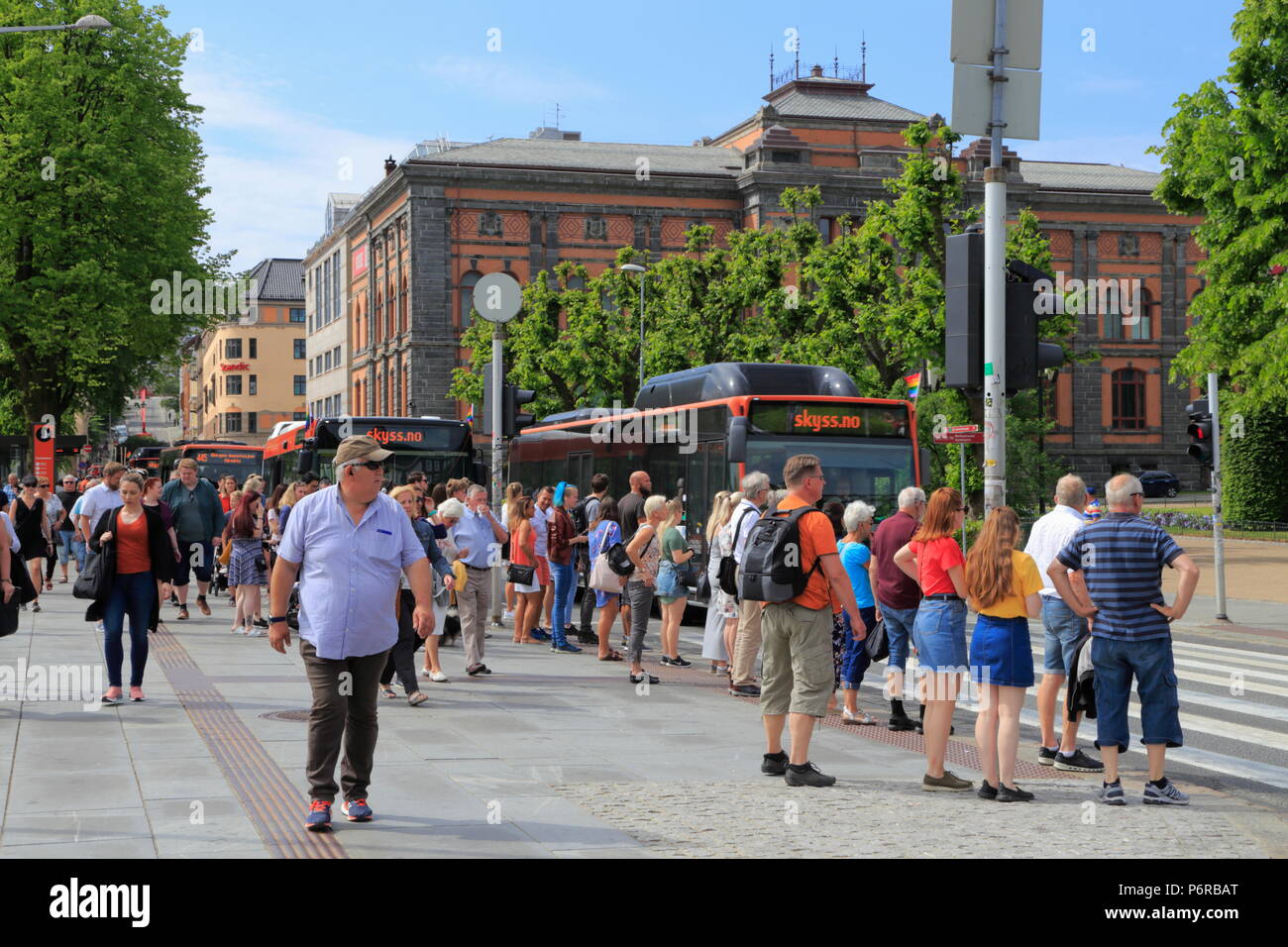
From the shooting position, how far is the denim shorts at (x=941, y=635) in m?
9.07

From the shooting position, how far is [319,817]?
7.25m

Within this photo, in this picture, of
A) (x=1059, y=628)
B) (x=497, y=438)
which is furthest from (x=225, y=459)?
(x=1059, y=628)

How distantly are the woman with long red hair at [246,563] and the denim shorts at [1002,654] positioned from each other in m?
11.2

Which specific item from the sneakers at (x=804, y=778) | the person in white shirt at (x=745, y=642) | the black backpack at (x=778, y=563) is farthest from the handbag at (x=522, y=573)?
the sneakers at (x=804, y=778)

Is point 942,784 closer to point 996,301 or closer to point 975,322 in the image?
point 975,322

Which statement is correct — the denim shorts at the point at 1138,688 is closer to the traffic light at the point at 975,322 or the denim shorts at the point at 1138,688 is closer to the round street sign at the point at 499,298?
the traffic light at the point at 975,322

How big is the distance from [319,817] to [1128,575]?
4.66 m

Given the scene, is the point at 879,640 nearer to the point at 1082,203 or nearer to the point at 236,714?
the point at 236,714

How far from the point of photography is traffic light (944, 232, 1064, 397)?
35.3 feet

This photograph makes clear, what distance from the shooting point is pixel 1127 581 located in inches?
343

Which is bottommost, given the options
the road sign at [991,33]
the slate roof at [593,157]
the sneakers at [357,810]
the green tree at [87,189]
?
the sneakers at [357,810]

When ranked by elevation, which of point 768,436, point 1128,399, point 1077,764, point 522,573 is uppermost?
point 1128,399

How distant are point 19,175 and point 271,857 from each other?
3498cm

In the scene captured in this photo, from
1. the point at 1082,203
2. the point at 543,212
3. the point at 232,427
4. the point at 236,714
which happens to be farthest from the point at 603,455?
the point at 232,427
